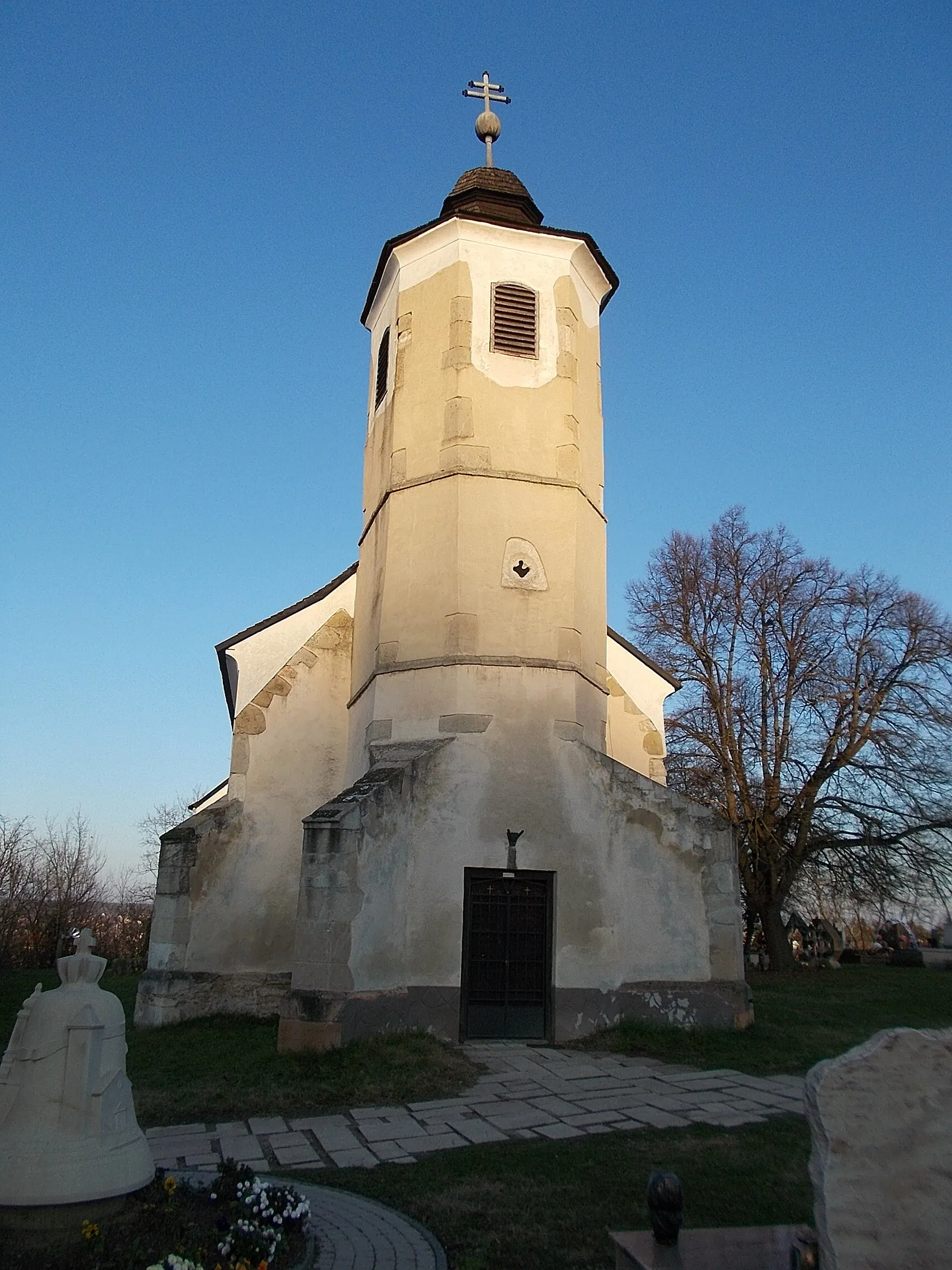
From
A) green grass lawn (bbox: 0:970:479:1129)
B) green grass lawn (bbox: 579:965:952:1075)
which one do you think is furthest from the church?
green grass lawn (bbox: 0:970:479:1129)

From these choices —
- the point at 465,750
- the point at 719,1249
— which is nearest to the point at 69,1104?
the point at 719,1249

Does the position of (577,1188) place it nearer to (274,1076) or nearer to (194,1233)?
(194,1233)

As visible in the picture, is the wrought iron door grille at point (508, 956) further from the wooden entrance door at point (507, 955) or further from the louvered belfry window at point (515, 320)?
the louvered belfry window at point (515, 320)

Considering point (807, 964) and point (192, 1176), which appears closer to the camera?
point (192, 1176)

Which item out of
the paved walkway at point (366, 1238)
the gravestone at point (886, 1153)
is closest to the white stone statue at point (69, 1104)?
the paved walkway at point (366, 1238)

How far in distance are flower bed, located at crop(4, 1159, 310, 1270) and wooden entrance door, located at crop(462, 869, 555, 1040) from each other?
6.88 metres

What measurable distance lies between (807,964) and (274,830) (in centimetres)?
1634

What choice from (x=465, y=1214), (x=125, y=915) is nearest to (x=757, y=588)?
(x=465, y=1214)

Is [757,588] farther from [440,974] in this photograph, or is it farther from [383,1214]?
[383,1214]

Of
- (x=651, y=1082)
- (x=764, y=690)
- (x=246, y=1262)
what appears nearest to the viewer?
(x=246, y=1262)

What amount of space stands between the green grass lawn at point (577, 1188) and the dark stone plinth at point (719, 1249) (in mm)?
876

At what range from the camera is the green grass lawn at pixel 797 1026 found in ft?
35.7

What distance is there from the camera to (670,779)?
2395cm

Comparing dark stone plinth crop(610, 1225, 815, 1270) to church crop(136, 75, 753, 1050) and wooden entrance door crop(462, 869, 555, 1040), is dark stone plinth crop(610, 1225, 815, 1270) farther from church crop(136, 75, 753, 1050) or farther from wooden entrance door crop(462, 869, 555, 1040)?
wooden entrance door crop(462, 869, 555, 1040)
